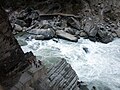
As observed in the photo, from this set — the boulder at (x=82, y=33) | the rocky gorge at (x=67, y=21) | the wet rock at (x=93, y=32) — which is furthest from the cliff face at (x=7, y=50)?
the wet rock at (x=93, y=32)

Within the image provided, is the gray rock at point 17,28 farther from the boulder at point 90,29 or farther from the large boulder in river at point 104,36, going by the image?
the large boulder in river at point 104,36

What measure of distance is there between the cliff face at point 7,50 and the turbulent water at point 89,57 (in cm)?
304

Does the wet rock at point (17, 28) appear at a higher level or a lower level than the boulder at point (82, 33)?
higher

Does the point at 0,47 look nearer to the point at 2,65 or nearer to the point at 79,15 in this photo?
the point at 2,65

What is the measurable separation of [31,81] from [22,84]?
0.22 metres

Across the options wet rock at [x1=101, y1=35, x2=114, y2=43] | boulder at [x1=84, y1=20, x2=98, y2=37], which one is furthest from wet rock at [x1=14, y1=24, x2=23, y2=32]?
wet rock at [x1=101, y1=35, x2=114, y2=43]

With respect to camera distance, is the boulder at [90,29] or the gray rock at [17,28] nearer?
the gray rock at [17,28]

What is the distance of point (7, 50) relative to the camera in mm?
4121

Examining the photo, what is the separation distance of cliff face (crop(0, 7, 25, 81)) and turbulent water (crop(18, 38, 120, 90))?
3.04 meters

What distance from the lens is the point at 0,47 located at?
3.98 metres

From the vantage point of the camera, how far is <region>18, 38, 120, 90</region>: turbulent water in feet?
24.5

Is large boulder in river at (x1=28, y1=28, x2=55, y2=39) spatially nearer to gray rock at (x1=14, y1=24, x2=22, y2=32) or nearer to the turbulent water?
the turbulent water

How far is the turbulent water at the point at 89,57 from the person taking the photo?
7469mm

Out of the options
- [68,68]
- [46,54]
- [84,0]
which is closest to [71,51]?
[46,54]
